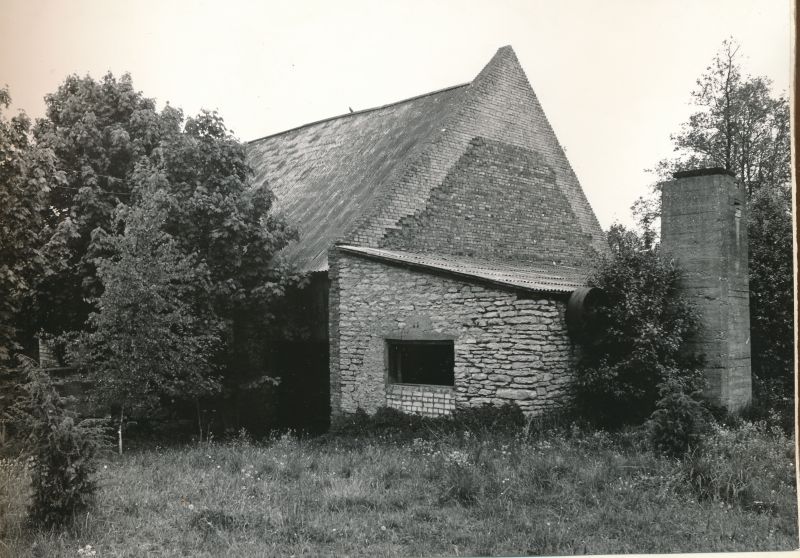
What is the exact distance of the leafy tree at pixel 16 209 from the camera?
8508 mm

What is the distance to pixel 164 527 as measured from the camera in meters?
6.52

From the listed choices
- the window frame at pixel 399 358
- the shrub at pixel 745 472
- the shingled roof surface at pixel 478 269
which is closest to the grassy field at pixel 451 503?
the shrub at pixel 745 472

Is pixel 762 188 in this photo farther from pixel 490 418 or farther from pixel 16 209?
pixel 16 209

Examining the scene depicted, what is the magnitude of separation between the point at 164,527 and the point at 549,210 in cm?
1131

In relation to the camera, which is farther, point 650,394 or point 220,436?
point 220,436

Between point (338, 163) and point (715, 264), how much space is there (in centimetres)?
996

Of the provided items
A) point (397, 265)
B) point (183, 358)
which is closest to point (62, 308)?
point (183, 358)

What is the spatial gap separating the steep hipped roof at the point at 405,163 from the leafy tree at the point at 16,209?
16.2 ft

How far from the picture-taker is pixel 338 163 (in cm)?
1705

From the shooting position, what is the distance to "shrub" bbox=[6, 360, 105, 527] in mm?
6379

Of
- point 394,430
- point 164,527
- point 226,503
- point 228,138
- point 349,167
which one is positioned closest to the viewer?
point 164,527

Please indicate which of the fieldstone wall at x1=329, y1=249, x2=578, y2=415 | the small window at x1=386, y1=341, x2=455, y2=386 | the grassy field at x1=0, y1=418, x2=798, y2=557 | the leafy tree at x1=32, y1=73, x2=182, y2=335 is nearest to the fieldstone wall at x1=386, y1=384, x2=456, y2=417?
the fieldstone wall at x1=329, y1=249, x2=578, y2=415

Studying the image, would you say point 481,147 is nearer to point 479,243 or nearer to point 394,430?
point 479,243

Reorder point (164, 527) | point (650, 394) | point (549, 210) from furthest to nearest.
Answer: point (549, 210)
point (650, 394)
point (164, 527)
